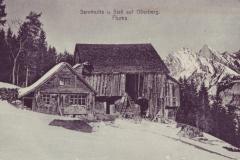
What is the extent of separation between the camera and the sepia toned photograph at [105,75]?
7273mm

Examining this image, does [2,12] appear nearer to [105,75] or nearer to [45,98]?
[45,98]

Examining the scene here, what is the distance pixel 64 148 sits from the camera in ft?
22.9

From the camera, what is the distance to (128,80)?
1194 cm

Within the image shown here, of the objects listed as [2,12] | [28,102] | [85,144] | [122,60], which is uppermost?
[2,12]

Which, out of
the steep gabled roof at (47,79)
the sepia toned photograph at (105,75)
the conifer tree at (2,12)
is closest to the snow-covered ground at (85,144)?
the sepia toned photograph at (105,75)

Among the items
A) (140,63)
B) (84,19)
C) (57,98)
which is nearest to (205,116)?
(140,63)

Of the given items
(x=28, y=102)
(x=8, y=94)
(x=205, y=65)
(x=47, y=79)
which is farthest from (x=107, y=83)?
(x=205, y=65)

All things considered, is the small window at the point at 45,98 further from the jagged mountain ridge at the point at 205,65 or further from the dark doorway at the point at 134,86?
the jagged mountain ridge at the point at 205,65

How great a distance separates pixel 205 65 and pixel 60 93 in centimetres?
717

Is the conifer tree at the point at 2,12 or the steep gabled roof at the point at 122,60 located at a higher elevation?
the conifer tree at the point at 2,12

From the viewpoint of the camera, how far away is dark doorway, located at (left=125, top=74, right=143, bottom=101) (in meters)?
11.6

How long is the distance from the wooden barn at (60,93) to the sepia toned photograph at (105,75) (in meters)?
0.03

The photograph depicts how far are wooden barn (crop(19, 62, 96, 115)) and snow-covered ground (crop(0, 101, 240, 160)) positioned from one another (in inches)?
76.9

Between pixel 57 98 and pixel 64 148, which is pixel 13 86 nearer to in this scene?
pixel 57 98
